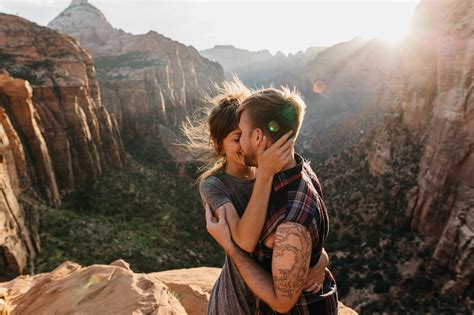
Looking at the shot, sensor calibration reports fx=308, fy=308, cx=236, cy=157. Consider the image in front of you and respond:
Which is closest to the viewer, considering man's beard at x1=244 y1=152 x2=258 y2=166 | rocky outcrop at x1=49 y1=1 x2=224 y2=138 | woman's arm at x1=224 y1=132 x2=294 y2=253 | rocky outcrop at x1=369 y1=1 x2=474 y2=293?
woman's arm at x1=224 y1=132 x2=294 y2=253

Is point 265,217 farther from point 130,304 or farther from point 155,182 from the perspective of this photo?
point 155,182

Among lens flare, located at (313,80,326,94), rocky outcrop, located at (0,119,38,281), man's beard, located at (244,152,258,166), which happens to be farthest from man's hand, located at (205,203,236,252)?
lens flare, located at (313,80,326,94)

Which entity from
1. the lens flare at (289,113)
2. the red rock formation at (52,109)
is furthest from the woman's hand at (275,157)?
the red rock formation at (52,109)

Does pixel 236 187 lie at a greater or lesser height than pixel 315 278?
greater

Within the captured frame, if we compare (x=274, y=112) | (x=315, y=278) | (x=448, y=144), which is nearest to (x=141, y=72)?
(x=448, y=144)

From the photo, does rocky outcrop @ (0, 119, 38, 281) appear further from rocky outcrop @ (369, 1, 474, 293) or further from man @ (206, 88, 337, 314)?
rocky outcrop @ (369, 1, 474, 293)

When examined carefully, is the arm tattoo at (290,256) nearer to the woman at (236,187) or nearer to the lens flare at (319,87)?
the woman at (236,187)

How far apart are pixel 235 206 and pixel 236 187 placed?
0.18m

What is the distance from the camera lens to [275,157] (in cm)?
234

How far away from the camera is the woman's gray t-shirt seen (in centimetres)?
274

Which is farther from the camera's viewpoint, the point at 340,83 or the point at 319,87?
the point at 319,87

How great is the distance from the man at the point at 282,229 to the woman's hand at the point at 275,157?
2.5 inches

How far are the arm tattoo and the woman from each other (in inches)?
8.3

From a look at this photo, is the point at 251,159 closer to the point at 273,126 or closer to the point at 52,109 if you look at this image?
the point at 273,126
